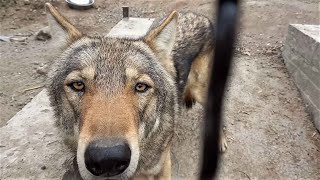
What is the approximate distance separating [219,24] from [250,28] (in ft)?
20.7

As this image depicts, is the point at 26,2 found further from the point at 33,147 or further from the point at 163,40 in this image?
the point at 163,40

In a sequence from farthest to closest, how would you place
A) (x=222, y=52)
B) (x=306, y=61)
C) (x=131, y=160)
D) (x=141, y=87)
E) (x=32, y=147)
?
(x=306, y=61)
(x=32, y=147)
(x=141, y=87)
(x=131, y=160)
(x=222, y=52)

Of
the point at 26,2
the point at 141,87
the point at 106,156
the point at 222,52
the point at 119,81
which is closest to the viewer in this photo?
the point at 222,52

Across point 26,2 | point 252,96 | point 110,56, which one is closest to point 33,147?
point 110,56

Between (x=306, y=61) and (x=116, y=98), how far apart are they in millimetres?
3065

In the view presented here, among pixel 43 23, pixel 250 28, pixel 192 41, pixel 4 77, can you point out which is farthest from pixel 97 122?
pixel 43 23

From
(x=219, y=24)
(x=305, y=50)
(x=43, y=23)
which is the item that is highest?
(x=219, y=24)

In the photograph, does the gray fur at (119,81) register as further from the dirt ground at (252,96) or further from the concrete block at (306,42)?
the concrete block at (306,42)

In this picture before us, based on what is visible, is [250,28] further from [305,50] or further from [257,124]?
[257,124]

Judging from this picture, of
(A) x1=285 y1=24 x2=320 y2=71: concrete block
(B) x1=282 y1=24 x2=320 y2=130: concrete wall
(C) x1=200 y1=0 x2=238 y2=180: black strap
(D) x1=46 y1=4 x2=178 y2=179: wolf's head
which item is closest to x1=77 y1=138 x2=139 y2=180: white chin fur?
(D) x1=46 y1=4 x2=178 y2=179: wolf's head

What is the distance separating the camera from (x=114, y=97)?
203 centimetres

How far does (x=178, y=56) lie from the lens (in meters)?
3.50

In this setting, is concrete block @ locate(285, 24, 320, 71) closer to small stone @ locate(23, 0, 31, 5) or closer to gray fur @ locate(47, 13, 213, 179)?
gray fur @ locate(47, 13, 213, 179)

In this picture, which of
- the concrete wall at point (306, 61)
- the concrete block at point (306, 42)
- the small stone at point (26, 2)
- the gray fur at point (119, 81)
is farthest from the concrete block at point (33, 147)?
the small stone at point (26, 2)
